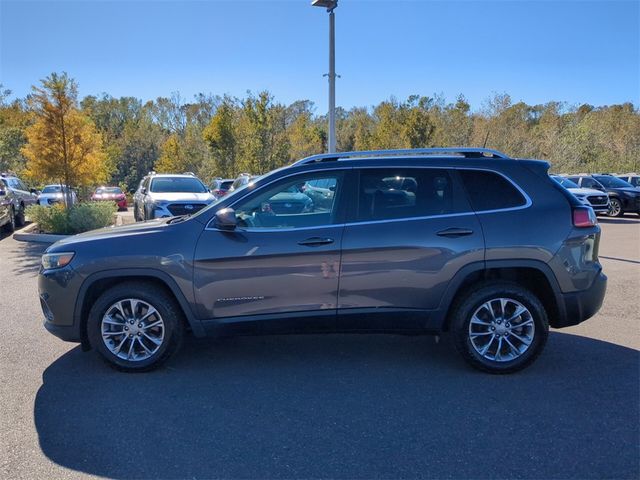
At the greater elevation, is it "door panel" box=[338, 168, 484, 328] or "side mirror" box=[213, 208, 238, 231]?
"side mirror" box=[213, 208, 238, 231]

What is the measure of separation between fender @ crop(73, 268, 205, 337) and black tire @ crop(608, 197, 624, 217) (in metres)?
20.7

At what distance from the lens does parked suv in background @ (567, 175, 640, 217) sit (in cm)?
2019

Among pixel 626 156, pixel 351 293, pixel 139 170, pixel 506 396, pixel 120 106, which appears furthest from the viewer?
pixel 120 106

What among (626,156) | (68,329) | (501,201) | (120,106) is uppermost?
(120,106)

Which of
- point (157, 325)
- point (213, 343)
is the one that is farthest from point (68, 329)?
point (213, 343)

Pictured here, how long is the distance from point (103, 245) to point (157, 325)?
0.82 meters

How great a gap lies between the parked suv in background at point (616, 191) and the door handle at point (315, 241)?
65.0ft

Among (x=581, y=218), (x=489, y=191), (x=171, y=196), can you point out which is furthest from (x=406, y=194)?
(x=171, y=196)

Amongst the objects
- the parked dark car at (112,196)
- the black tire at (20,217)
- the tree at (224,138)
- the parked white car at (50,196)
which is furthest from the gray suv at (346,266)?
the tree at (224,138)

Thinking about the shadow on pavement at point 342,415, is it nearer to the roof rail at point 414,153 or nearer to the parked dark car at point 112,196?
the roof rail at point 414,153

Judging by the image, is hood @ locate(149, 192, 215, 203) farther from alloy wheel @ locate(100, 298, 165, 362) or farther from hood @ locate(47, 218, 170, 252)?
alloy wheel @ locate(100, 298, 165, 362)

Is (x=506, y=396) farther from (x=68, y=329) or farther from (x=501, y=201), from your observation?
(x=68, y=329)

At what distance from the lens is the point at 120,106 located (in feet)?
232

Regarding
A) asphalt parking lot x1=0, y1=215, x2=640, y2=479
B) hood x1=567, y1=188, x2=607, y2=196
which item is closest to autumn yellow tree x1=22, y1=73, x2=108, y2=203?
asphalt parking lot x1=0, y1=215, x2=640, y2=479
